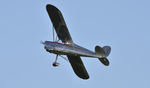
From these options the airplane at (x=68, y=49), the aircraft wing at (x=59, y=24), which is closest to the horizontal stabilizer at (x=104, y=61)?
the airplane at (x=68, y=49)

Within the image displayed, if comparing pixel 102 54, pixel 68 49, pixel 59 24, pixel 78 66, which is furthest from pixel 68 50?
pixel 78 66

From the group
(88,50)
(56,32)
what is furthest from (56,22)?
(88,50)

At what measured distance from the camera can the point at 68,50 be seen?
4528 cm

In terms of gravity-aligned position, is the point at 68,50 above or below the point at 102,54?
below

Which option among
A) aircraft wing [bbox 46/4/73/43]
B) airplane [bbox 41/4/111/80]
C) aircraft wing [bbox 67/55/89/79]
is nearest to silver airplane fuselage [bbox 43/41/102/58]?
airplane [bbox 41/4/111/80]

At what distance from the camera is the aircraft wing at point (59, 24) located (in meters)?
46.9

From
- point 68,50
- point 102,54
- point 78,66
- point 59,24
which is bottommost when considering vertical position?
point 78,66

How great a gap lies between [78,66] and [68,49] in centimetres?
477

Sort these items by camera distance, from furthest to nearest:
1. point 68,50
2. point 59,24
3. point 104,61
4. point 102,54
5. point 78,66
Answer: point 78,66 → point 59,24 → point 68,50 → point 104,61 → point 102,54

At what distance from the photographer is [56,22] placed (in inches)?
1870

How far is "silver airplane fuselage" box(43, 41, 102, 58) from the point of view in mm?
44781

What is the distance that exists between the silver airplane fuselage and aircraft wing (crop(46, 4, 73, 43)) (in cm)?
129

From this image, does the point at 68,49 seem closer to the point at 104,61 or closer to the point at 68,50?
the point at 68,50

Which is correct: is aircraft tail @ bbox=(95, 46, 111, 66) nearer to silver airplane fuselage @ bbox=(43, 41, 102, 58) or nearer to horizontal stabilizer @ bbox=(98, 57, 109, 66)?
horizontal stabilizer @ bbox=(98, 57, 109, 66)
